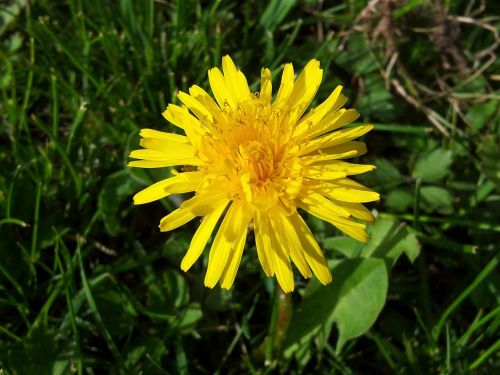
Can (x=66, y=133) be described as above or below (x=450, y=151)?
above

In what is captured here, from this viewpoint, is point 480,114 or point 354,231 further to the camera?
point 480,114

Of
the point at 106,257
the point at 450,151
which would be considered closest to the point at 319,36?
the point at 450,151

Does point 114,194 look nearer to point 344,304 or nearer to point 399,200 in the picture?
point 344,304

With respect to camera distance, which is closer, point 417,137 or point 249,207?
point 249,207

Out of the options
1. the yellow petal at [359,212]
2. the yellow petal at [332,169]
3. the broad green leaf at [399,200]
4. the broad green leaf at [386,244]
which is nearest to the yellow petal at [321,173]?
the yellow petal at [332,169]

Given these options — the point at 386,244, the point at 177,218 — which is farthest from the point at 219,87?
the point at 386,244

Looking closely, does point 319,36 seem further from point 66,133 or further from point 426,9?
point 66,133
